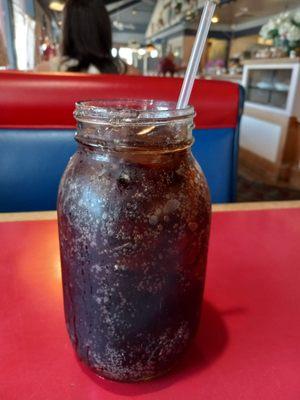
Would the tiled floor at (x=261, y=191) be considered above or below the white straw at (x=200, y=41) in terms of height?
below

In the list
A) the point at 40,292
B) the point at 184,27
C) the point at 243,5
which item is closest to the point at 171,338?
the point at 40,292

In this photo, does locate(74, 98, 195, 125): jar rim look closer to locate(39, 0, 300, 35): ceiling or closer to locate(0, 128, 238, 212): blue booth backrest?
locate(0, 128, 238, 212): blue booth backrest

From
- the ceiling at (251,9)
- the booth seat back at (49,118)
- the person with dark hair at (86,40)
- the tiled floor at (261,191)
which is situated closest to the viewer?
the booth seat back at (49,118)

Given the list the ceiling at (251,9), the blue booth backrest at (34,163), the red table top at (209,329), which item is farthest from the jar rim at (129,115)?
the ceiling at (251,9)

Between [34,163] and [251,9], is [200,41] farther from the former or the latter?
[251,9]

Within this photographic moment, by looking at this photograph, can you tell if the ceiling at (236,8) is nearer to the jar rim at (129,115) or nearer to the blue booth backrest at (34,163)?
the blue booth backrest at (34,163)

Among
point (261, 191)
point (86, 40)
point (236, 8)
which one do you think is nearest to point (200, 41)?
point (86, 40)

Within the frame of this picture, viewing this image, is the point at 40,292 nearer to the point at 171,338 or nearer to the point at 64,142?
the point at 171,338
